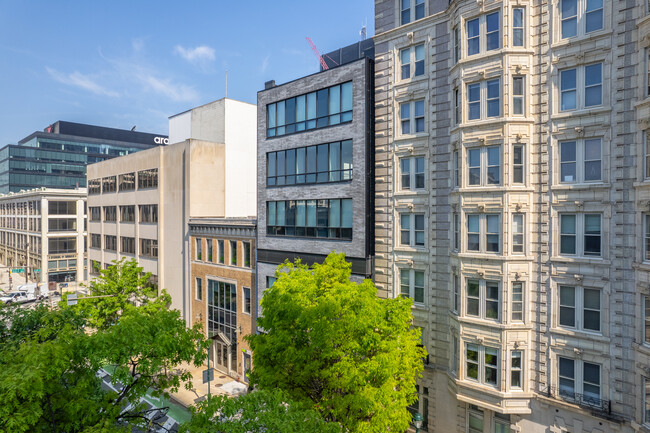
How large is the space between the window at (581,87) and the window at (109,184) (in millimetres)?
50595

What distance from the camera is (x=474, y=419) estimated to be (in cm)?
2111

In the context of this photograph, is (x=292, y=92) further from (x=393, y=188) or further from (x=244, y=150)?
(x=244, y=150)

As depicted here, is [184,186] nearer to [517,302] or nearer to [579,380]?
[517,302]

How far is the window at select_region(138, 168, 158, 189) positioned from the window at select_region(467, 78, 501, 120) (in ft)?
114

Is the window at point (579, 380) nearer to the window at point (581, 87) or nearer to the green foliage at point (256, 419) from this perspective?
the window at point (581, 87)

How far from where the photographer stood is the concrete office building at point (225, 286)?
111ft

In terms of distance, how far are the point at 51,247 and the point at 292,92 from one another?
71.8 meters

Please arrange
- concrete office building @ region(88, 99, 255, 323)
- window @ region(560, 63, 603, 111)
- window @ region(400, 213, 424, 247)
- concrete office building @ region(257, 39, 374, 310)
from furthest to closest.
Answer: concrete office building @ region(88, 99, 255, 323) < concrete office building @ region(257, 39, 374, 310) < window @ region(400, 213, 424, 247) < window @ region(560, 63, 603, 111)

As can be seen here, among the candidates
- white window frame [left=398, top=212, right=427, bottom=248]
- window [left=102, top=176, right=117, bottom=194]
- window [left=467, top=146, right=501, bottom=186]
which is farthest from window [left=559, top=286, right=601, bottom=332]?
window [left=102, top=176, right=117, bottom=194]

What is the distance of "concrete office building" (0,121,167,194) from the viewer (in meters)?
114

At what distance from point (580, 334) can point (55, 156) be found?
140 metres

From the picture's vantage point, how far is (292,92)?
30031mm

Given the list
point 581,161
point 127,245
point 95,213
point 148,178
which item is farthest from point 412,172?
point 95,213

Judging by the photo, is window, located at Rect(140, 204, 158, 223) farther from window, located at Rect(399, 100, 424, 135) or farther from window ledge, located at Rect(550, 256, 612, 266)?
window ledge, located at Rect(550, 256, 612, 266)
